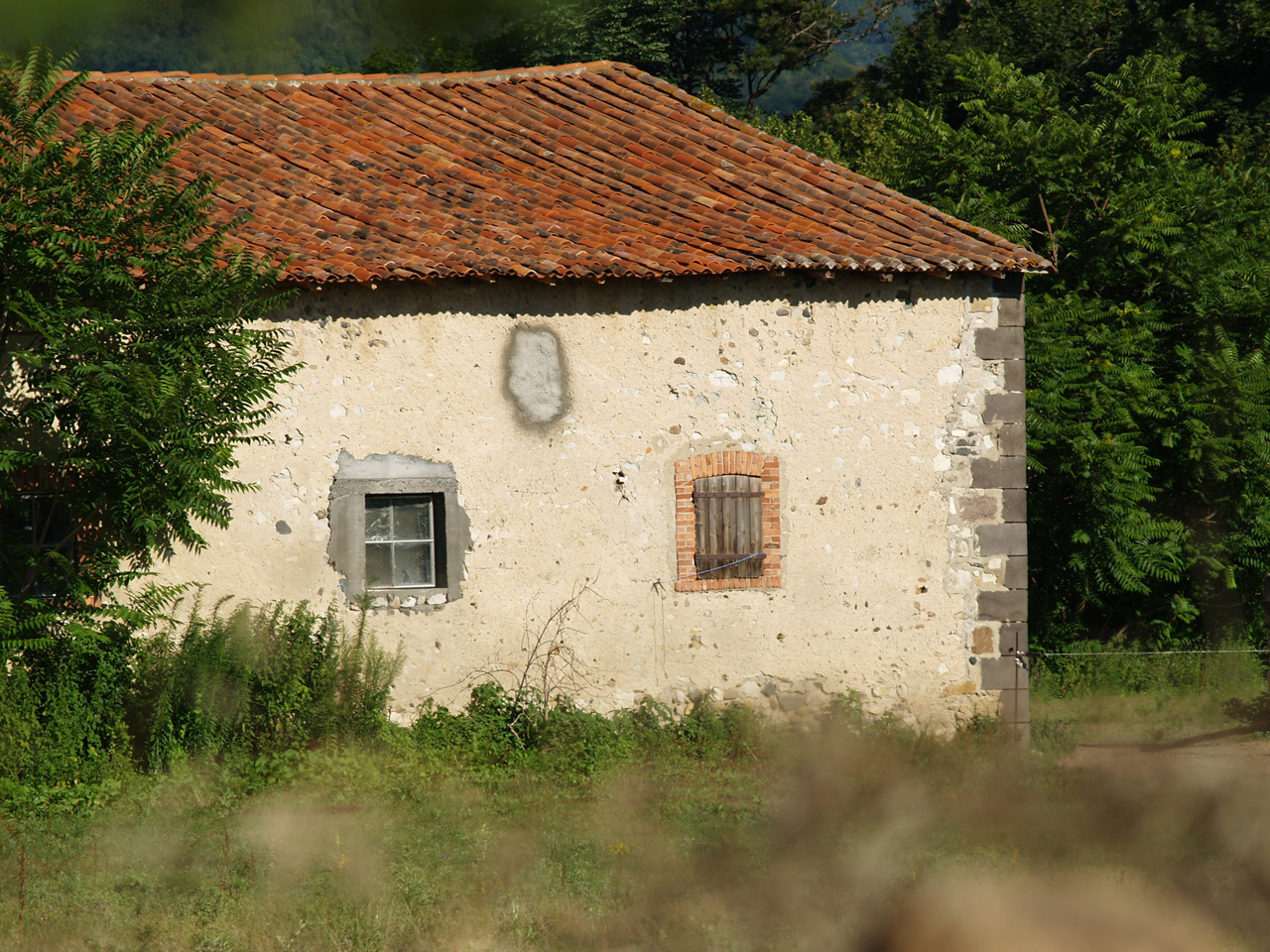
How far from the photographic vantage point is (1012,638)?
28.3 feet

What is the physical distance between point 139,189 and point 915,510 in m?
6.15

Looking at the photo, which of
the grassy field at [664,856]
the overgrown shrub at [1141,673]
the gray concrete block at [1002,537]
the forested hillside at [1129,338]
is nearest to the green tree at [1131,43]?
the forested hillside at [1129,338]

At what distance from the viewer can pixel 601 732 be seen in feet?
27.0

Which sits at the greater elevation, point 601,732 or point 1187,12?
point 1187,12

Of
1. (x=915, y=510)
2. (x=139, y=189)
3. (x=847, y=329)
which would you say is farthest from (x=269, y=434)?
(x=915, y=510)

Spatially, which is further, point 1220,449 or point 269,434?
point 1220,449

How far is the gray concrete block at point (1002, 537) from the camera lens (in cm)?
866

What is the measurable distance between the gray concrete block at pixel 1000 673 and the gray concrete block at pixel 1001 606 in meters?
0.33

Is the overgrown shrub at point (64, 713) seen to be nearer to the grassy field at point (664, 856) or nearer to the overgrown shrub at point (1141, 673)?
the grassy field at point (664, 856)

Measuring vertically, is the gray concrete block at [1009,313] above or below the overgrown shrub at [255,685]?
above

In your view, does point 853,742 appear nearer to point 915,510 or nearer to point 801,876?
point 915,510

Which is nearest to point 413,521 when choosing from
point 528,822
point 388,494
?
point 388,494

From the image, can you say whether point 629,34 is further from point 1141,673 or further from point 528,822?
point 1141,673

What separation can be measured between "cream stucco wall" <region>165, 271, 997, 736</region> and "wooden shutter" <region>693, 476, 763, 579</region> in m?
0.21
